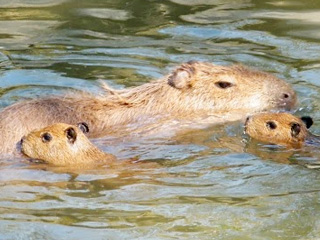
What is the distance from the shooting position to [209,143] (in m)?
9.81

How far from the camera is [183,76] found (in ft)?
35.4

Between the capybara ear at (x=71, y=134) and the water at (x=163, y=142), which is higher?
the capybara ear at (x=71, y=134)

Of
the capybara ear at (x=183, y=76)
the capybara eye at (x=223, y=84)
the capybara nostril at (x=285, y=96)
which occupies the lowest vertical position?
the capybara nostril at (x=285, y=96)

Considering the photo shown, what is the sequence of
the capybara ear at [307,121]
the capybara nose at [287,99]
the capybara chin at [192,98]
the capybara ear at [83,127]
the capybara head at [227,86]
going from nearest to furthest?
the capybara ear at [83,127], the capybara ear at [307,121], the capybara chin at [192,98], the capybara nose at [287,99], the capybara head at [227,86]

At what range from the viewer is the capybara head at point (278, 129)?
985cm

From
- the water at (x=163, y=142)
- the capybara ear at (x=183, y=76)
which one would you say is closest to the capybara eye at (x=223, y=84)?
the capybara ear at (x=183, y=76)

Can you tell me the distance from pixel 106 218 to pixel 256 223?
1065mm

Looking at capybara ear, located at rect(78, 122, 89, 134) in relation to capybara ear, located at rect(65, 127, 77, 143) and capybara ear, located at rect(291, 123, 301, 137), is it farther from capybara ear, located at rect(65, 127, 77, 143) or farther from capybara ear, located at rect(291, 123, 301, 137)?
capybara ear, located at rect(291, 123, 301, 137)

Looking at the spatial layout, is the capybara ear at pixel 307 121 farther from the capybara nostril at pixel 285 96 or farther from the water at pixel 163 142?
the capybara nostril at pixel 285 96

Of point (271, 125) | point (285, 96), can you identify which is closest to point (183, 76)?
point (285, 96)

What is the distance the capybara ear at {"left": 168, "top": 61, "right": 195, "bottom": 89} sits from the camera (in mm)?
10773

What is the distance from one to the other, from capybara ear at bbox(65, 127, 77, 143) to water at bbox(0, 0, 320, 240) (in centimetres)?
41

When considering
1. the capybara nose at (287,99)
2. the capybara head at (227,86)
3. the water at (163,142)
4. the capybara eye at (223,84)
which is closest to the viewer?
the water at (163,142)

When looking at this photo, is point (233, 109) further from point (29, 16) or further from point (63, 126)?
point (29, 16)
